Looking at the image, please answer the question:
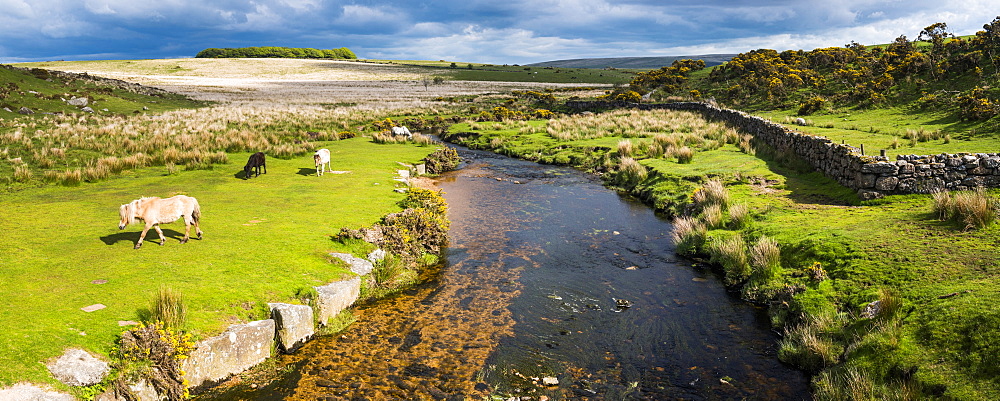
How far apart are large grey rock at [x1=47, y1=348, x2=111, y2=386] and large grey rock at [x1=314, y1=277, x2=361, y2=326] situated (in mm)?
3495

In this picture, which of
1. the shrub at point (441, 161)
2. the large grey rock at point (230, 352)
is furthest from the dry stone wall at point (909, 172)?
the shrub at point (441, 161)

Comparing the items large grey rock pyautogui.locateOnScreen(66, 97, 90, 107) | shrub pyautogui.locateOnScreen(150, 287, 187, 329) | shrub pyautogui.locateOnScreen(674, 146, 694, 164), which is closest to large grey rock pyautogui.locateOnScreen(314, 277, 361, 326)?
shrub pyautogui.locateOnScreen(150, 287, 187, 329)

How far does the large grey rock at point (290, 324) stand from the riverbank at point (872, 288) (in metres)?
8.35

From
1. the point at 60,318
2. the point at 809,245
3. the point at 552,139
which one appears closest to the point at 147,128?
the point at 552,139

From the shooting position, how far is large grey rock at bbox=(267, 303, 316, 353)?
897cm

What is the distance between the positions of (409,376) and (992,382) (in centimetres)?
772

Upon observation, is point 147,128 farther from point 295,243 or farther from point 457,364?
point 457,364

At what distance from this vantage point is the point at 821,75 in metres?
51.2

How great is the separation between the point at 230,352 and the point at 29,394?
7.85 ft

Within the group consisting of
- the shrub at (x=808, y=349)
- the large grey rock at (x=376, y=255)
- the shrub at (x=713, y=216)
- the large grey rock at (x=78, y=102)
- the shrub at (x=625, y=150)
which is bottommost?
the shrub at (x=808, y=349)

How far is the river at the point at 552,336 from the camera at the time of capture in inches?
325

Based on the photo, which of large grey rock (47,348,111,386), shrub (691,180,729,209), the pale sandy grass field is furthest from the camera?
the pale sandy grass field

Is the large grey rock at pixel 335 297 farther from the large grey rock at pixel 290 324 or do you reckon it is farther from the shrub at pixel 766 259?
the shrub at pixel 766 259

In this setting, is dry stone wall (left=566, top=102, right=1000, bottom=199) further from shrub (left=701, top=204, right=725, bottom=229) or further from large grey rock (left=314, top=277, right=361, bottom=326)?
large grey rock (left=314, top=277, right=361, bottom=326)
